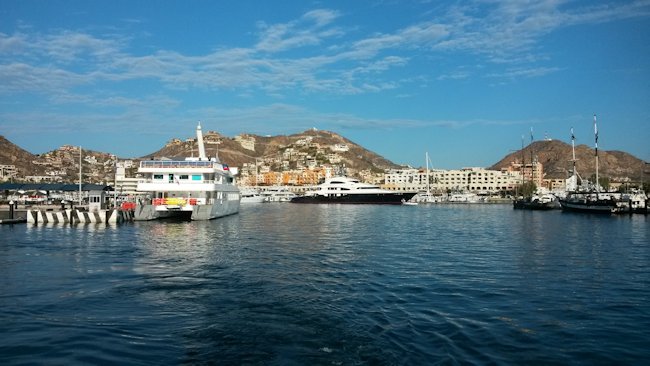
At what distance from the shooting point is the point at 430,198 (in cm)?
17800

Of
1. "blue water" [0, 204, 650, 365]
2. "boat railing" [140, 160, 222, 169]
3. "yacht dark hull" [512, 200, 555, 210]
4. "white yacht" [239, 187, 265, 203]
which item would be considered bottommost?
"blue water" [0, 204, 650, 365]

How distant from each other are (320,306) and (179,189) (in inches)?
1647

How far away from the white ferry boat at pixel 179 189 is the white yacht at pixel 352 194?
285 feet

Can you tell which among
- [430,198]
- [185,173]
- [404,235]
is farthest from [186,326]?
[430,198]

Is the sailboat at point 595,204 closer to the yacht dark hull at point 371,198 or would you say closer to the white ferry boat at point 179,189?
the yacht dark hull at point 371,198

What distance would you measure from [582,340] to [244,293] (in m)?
10.3

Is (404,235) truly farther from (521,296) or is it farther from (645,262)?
(521,296)

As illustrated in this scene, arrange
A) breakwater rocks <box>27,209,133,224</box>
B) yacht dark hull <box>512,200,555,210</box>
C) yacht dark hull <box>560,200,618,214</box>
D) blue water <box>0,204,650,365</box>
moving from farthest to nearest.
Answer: yacht dark hull <box>512,200,555,210</box> → yacht dark hull <box>560,200,618,214</box> → breakwater rocks <box>27,209,133,224</box> → blue water <box>0,204,650,365</box>

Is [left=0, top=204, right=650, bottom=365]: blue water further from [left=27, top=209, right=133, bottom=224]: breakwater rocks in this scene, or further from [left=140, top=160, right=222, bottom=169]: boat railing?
[left=140, top=160, right=222, bottom=169]: boat railing

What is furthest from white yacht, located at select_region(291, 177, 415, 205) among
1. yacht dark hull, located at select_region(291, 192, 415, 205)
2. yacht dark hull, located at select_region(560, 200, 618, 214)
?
yacht dark hull, located at select_region(560, 200, 618, 214)

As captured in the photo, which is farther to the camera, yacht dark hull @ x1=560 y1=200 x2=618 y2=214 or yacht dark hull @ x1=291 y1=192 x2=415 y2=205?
yacht dark hull @ x1=291 y1=192 x2=415 y2=205

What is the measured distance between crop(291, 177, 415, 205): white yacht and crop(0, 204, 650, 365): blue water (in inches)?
4328

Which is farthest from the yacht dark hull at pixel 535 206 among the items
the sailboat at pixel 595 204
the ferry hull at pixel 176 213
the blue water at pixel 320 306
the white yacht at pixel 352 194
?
the blue water at pixel 320 306

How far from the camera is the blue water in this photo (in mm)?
10977
